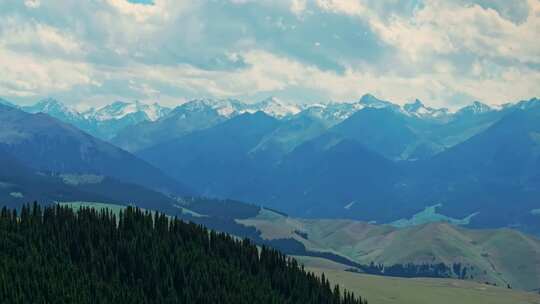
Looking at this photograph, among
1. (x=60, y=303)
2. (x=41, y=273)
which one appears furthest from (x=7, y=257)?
(x=60, y=303)

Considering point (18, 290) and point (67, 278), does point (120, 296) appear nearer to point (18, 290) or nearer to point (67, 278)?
point (67, 278)

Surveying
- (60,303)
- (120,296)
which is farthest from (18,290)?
(120,296)

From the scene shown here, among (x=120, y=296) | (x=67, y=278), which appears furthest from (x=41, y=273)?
(x=120, y=296)

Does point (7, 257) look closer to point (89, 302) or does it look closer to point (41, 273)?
point (41, 273)

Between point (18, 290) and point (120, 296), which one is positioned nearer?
point (18, 290)

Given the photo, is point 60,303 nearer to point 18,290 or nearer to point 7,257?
point 18,290

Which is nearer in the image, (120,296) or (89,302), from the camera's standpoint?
(89,302)

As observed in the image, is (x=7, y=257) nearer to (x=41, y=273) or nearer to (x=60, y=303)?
(x=41, y=273)

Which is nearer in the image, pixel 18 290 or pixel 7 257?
pixel 18 290
